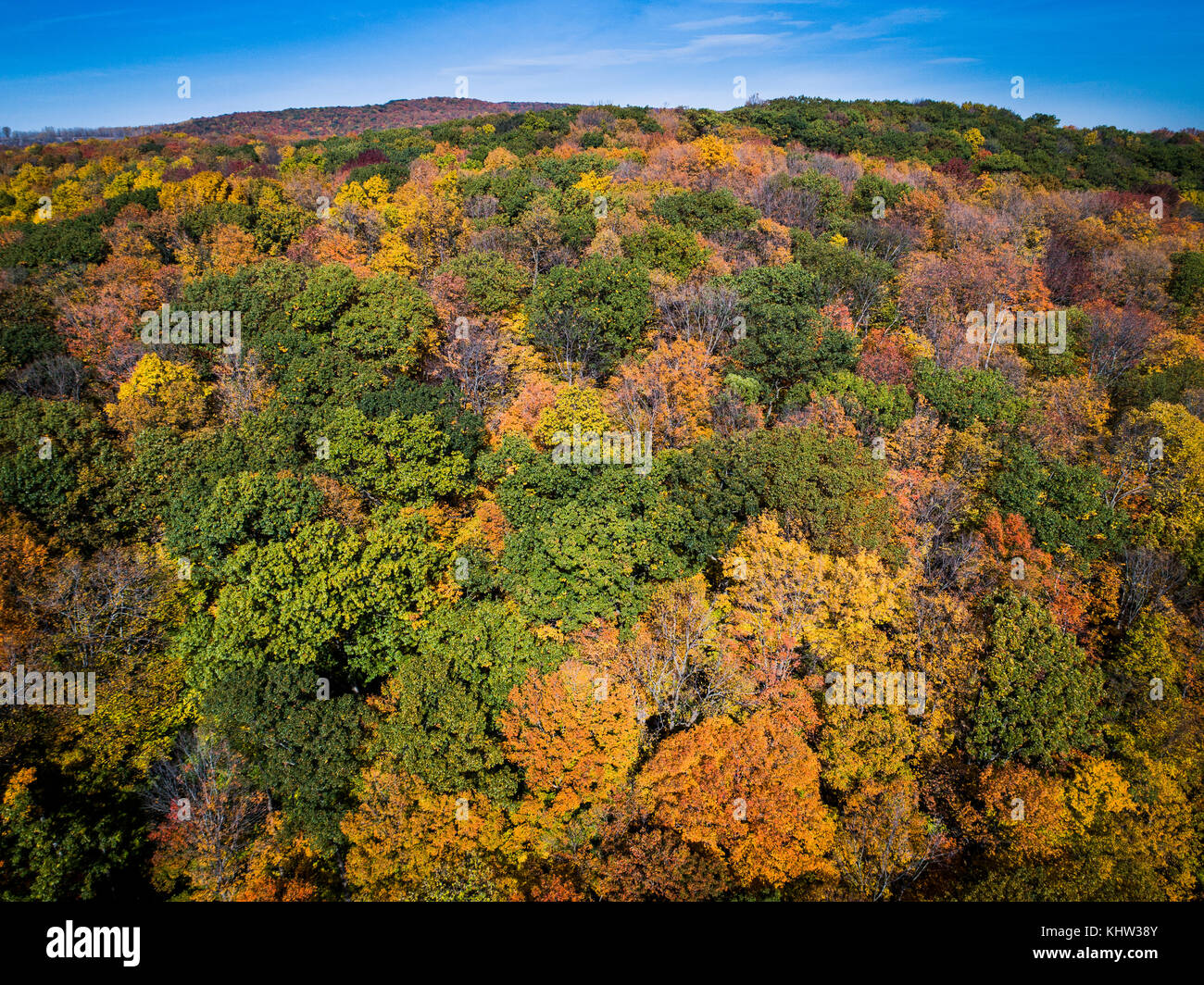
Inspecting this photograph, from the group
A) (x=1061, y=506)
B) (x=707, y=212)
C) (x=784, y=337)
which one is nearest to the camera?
(x=1061, y=506)

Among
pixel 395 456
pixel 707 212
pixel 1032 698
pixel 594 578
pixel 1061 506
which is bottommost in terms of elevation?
pixel 1032 698

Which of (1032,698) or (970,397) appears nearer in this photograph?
(1032,698)

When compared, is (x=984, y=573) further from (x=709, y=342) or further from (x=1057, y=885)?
(x=709, y=342)

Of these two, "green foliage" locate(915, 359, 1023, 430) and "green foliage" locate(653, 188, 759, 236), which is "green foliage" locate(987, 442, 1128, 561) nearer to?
"green foliage" locate(915, 359, 1023, 430)

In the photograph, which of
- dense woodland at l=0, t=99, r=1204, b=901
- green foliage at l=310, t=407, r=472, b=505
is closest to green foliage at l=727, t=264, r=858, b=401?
dense woodland at l=0, t=99, r=1204, b=901

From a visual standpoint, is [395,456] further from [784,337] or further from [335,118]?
[335,118]

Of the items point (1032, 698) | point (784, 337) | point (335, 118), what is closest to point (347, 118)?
point (335, 118)

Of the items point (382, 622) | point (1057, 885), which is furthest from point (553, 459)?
point (1057, 885)
